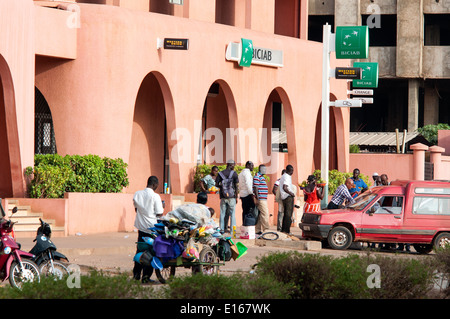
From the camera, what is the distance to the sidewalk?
15219mm

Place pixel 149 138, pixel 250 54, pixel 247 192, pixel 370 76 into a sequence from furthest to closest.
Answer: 1. pixel 370 76
2. pixel 149 138
3. pixel 250 54
4. pixel 247 192

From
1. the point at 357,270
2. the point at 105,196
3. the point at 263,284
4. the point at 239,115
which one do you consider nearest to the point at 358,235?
the point at 105,196

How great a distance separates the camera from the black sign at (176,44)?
23031mm

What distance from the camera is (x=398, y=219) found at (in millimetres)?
19469

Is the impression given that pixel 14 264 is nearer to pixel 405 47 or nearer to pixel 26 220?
pixel 26 220

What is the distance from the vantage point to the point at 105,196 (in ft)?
68.5

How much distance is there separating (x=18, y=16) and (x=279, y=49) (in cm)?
995

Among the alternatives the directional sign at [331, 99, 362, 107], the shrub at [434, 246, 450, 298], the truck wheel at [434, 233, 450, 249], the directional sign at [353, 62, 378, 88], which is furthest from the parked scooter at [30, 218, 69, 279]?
the directional sign at [353, 62, 378, 88]

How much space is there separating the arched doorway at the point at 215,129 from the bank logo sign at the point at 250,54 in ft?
5.07

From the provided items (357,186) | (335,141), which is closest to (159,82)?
(357,186)

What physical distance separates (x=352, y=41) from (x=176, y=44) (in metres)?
4.56

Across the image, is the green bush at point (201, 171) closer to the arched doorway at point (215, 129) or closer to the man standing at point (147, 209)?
the arched doorway at point (215, 129)

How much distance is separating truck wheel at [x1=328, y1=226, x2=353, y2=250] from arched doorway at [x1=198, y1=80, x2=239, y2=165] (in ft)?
26.8

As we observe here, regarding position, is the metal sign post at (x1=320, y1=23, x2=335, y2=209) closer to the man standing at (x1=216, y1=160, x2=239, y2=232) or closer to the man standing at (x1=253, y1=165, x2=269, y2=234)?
the man standing at (x1=253, y1=165, x2=269, y2=234)
